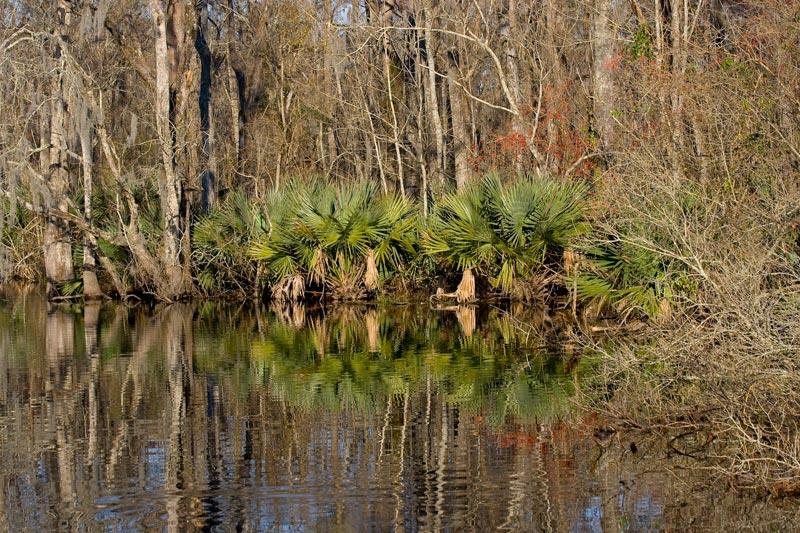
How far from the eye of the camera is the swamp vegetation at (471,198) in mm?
11109

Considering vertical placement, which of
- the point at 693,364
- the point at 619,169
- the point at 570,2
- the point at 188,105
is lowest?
the point at 693,364

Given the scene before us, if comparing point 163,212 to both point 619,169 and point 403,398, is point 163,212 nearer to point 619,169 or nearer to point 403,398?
point 619,169

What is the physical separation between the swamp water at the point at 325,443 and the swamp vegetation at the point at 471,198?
0.23 m

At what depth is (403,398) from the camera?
539 inches

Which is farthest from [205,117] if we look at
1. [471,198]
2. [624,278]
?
[624,278]

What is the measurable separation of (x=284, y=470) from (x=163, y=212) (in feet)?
63.0

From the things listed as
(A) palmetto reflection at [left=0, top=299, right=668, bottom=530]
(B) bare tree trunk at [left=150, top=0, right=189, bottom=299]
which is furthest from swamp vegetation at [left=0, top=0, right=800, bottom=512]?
(A) palmetto reflection at [left=0, top=299, right=668, bottom=530]

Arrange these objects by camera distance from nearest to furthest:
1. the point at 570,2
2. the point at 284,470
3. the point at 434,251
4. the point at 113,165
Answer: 1. the point at 284,470
2. the point at 434,251
3. the point at 113,165
4. the point at 570,2

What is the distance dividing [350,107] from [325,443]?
2985 centimetres

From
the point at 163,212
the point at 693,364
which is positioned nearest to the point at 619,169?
the point at 693,364

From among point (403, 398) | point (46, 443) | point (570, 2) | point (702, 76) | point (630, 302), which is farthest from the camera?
point (570, 2)

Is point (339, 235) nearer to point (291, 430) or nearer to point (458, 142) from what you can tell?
point (458, 142)

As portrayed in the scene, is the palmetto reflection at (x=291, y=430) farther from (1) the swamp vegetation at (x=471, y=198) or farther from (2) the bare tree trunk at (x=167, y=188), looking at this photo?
(2) the bare tree trunk at (x=167, y=188)

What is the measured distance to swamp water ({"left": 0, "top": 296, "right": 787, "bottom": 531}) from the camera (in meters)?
8.62
